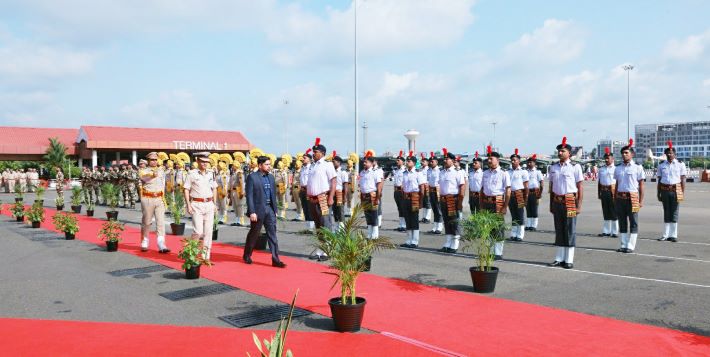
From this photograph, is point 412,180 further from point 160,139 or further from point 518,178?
point 160,139

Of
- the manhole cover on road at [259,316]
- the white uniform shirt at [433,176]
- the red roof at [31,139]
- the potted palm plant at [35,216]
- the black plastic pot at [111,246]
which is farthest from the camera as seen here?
the red roof at [31,139]

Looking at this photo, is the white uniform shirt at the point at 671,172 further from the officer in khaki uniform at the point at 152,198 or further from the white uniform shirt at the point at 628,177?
the officer in khaki uniform at the point at 152,198

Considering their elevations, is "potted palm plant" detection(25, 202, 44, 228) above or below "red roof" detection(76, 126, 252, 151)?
below

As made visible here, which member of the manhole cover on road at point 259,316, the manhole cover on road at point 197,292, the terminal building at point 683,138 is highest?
the terminal building at point 683,138

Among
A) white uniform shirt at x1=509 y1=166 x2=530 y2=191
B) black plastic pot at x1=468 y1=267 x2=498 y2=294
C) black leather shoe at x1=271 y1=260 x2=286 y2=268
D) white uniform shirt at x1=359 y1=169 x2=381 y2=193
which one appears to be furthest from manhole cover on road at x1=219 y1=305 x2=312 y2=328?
white uniform shirt at x1=509 y1=166 x2=530 y2=191

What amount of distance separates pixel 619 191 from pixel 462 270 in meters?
4.80

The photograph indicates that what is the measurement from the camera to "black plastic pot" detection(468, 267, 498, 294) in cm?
687

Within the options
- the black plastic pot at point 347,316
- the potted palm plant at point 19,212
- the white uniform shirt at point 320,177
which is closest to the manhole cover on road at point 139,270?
the white uniform shirt at point 320,177

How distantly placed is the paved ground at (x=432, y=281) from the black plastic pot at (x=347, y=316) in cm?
29

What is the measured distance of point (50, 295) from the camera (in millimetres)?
6973

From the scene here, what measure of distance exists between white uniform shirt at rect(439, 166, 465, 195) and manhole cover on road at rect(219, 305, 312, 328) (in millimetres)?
5408

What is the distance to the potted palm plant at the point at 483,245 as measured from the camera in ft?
22.7

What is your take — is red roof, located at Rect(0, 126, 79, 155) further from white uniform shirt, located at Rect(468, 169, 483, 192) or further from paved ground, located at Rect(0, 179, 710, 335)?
white uniform shirt, located at Rect(468, 169, 483, 192)

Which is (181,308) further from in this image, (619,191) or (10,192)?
(10,192)
